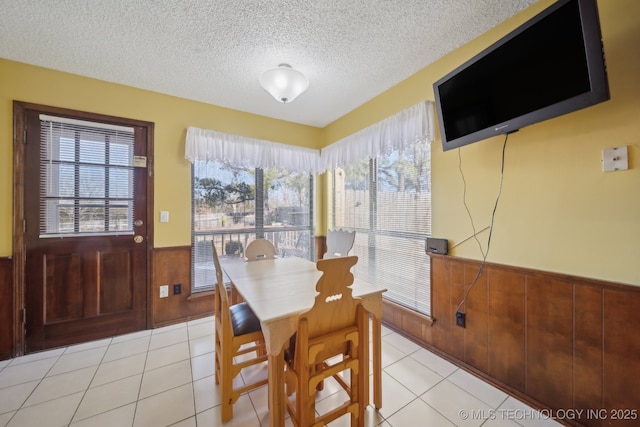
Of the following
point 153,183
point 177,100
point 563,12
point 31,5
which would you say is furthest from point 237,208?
point 563,12

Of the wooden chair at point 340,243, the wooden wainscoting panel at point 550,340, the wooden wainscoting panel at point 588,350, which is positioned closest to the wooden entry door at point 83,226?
the wooden chair at point 340,243

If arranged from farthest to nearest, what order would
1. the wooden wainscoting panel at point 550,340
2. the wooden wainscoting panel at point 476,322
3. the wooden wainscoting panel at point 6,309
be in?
the wooden wainscoting panel at point 6,309 < the wooden wainscoting panel at point 476,322 < the wooden wainscoting panel at point 550,340

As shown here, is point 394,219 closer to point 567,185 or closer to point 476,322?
point 476,322

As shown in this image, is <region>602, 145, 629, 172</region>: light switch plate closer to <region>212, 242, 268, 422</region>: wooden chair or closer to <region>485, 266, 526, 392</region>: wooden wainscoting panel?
<region>485, 266, 526, 392</region>: wooden wainscoting panel

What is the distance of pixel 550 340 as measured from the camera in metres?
1.50

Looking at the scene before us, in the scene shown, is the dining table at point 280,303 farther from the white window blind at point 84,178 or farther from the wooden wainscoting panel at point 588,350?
the white window blind at point 84,178

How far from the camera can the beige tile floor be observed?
4.75 feet

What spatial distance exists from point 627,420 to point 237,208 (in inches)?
137

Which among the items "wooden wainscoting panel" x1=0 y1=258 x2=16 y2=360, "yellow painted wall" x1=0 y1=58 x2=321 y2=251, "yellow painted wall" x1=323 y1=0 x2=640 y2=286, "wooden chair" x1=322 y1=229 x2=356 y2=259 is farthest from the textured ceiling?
"wooden wainscoting panel" x1=0 y1=258 x2=16 y2=360

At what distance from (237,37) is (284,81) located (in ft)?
1.55

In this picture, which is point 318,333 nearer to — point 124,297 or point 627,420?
point 627,420

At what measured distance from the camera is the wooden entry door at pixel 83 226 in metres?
2.16

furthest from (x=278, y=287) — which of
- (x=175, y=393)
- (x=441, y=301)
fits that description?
(x=441, y=301)

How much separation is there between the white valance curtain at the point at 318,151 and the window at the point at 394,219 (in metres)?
0.16
